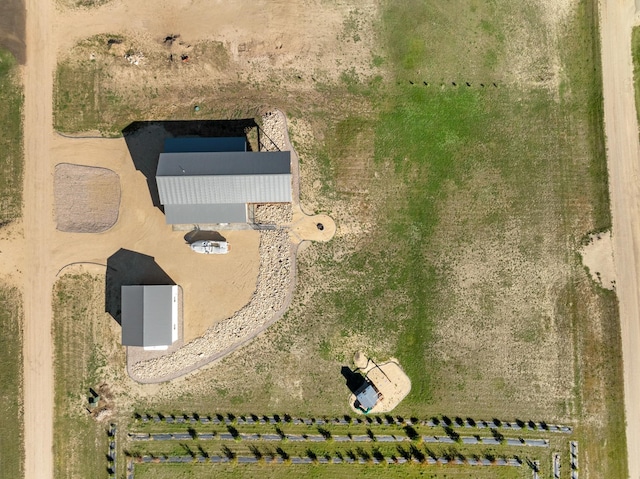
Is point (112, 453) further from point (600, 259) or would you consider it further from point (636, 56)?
point (636, 56)

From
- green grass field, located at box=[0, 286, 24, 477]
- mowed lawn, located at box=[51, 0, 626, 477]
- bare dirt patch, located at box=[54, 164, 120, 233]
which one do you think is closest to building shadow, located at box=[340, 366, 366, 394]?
mowed lawn, located at box=[51, 0, 626, 477]

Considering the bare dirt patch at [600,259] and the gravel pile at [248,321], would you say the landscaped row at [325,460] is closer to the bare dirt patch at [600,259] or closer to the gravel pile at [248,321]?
the gravel pile at [248,321]

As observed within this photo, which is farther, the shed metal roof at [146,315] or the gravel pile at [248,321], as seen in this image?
the gravel pile at [248,321]

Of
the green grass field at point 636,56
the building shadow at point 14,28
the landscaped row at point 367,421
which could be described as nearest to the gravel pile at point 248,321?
the landscaped row at point 367,421

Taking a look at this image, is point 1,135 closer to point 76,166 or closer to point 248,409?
point 76,166

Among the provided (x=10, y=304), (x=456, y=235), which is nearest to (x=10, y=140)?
(x=10, y=304)

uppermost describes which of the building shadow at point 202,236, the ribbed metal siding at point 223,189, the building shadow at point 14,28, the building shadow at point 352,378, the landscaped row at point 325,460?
the building shadow at point 14,28

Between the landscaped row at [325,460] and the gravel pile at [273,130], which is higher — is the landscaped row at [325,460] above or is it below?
below
